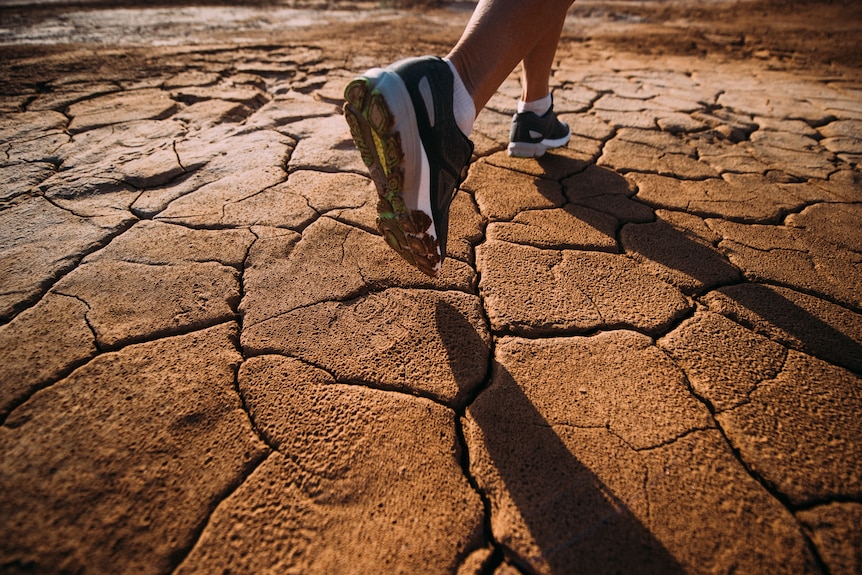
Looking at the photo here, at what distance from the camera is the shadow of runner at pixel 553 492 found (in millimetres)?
634

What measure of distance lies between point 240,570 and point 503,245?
999 millimetres

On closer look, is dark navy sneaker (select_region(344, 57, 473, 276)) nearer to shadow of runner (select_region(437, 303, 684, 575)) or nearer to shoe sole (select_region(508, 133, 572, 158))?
shadow of runner (select_region(437, 303, 684, 575))

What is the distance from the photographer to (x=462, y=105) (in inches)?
38.4

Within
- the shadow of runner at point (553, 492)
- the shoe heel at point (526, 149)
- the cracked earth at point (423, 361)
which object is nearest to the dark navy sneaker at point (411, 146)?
the cracked earth at point (423, 361)

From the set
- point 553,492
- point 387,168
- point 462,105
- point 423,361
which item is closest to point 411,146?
point 387,168

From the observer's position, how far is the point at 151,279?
1115mm

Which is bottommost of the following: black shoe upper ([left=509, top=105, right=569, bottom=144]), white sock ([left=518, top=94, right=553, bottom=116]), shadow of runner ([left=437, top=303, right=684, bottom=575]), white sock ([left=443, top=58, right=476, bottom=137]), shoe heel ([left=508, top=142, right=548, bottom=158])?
shadow of runner ([left=437, top=303, right=684, bottom=575])

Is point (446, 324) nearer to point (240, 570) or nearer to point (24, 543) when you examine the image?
point (240, 570)

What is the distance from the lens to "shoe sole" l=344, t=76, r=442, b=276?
819mm

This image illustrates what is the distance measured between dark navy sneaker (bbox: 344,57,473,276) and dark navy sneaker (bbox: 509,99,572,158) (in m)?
0.73

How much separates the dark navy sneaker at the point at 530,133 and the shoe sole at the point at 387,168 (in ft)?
2.98

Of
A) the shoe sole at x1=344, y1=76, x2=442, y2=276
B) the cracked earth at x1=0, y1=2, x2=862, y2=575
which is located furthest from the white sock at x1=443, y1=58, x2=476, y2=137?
the cracked earth at x1=0, y1=2, x2=862, y2=575

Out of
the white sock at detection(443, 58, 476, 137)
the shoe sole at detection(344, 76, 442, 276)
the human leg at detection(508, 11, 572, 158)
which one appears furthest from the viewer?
the human leg at detection(508, 11, 572, 158)

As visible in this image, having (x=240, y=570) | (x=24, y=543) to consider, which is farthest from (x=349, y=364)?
(x=24, y=543)
